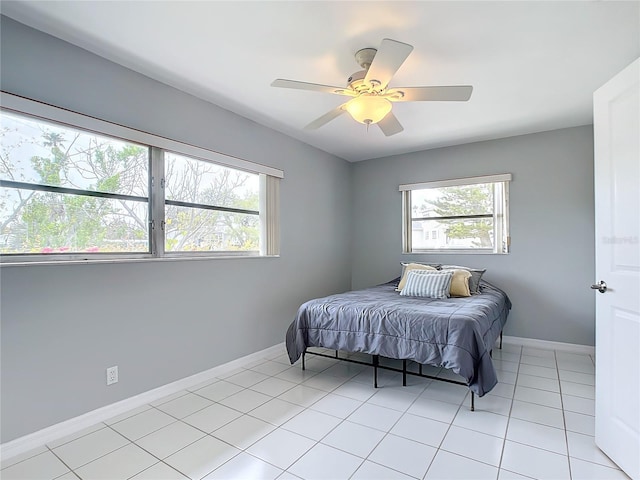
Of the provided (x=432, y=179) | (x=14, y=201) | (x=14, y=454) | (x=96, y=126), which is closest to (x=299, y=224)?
(x=432, y=179)

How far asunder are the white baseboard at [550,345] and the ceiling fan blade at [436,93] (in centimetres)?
313

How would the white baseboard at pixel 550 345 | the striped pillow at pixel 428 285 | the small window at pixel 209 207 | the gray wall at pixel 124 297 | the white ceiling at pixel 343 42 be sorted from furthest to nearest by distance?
1. the white baseboard at pixel 550 345
2. the striped pillow at pixel 428 285
3. the small window at pixel 209 207
4. the gray wall at pixel 124 297
5. the white ceiling at pixel 343 42

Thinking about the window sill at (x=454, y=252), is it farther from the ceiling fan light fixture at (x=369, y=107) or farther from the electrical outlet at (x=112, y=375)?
the electrical outlet at (x=112, y=375)

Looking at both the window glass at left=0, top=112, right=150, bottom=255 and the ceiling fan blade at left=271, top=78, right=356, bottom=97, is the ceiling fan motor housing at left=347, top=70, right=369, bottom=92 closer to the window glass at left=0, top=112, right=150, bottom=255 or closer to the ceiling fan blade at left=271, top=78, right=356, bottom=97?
the ceiling fan blade at left=271, top=78, right=356, bottom=97

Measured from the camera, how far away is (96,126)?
2.28 meters

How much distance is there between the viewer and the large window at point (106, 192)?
200 cm

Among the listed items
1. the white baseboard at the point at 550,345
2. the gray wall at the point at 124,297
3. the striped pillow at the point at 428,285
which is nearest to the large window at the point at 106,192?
the gray wall at the point at 124,297

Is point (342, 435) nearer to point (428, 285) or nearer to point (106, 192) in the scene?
point (428, 285)

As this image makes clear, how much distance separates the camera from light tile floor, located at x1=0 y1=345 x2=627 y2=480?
1764 millimetres

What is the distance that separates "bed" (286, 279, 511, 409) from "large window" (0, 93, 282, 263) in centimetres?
113

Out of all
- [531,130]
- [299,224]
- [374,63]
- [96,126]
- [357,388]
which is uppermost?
[531,130]

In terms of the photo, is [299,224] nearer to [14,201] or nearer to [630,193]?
[14,201]

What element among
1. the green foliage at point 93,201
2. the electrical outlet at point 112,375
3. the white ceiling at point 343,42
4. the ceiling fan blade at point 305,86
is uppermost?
the white ceiling at point 343,42

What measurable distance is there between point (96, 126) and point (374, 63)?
1.86 m
